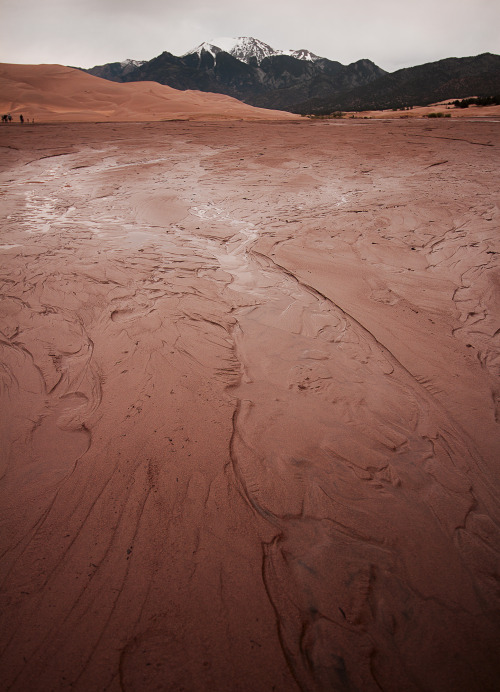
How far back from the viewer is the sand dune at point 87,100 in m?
20.9

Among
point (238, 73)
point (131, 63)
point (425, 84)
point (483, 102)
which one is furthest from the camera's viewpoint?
point (131, 63)

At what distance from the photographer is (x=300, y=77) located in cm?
12525

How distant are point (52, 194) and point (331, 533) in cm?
826

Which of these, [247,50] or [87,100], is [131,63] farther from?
[87,100]

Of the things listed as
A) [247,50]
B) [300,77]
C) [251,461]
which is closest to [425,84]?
[251,461]

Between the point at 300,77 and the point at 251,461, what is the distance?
168594 mm

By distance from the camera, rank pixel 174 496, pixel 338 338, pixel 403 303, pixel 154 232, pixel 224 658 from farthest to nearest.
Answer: pixel 154 232
pixel 403 303
pixel 338 338
pixel 174 496
pixel 224 658

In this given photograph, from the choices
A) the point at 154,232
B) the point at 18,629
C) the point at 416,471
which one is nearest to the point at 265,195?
the point at 154,232

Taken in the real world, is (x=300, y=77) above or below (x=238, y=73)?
below

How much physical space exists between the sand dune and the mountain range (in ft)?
128

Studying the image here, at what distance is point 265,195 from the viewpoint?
252 inches

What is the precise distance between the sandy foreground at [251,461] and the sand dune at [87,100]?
21485 millimetres

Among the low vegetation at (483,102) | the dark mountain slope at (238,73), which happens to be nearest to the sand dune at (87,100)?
the low vegetation at (483,102)

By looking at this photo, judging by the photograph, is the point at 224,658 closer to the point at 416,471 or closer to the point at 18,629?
the point at 18,629
